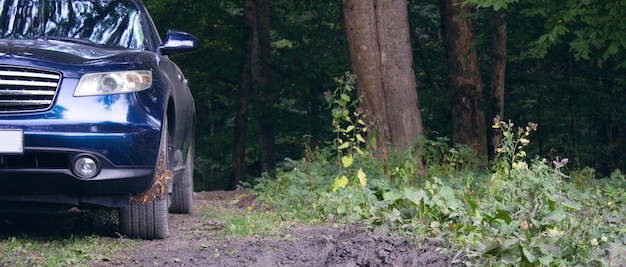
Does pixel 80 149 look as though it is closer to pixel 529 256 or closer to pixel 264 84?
pixel 529 256

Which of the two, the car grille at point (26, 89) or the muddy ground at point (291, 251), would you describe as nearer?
the muddy ground at point (291, 251)

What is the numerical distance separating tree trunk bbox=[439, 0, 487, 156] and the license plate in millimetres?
10804

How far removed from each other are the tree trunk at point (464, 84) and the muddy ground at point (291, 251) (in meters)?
9.30

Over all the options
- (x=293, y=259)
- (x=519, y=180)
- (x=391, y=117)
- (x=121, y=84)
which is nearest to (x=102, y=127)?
(x=121, y=84)

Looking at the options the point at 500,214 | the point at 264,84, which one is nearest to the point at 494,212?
the point at 500,214

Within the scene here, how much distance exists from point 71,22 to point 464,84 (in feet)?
31.9

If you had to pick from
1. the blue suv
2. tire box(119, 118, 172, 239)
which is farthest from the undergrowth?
the blue suv

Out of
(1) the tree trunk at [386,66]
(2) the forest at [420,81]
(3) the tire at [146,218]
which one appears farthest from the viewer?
(2) the forest at [420,81]

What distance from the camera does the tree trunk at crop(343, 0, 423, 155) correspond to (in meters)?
12.5

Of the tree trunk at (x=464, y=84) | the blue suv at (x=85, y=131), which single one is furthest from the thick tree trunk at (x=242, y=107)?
the blue suv at (x=85, y=131)

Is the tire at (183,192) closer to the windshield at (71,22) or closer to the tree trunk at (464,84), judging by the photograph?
the windshield at (71,22)

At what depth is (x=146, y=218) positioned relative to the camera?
22.0 ft

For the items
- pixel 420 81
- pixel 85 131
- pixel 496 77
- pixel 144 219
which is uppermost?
pixel 85 131

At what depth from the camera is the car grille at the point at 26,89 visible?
5.94 metres
